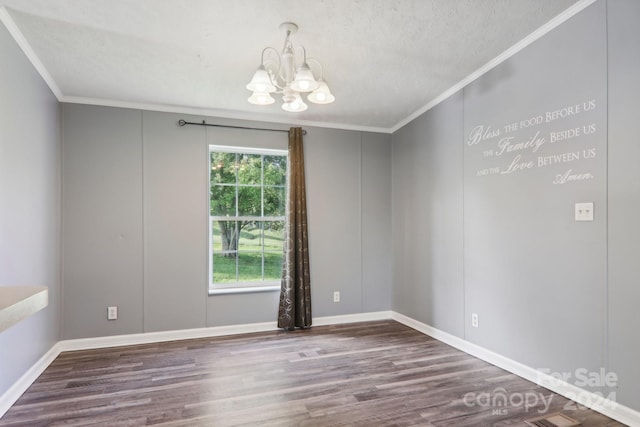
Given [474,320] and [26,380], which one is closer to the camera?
[26,380]

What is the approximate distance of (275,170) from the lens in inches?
169

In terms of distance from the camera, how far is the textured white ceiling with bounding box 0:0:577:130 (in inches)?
87.1

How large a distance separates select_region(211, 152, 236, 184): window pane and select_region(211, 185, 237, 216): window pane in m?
0.08

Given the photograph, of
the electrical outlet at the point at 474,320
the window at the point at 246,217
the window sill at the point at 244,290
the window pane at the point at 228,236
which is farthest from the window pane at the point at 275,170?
the electrical outlet at the point at 474,320

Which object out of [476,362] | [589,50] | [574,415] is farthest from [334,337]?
[589,50]

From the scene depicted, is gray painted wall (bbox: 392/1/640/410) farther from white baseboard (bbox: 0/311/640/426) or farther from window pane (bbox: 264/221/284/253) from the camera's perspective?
window pane (bbox: 264/221/284/253)

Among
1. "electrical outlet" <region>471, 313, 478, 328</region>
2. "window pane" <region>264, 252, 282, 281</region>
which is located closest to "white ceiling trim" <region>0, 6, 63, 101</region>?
"window pane" <region>264, 252, 282, 281</region>

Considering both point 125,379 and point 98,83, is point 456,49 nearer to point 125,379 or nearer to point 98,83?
point 98,83

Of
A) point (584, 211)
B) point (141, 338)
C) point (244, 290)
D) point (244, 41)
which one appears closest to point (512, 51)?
point (584, 211)

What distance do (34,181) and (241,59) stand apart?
6.26ft

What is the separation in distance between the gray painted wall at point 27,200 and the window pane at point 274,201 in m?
2.06

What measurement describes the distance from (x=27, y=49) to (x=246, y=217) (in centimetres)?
238

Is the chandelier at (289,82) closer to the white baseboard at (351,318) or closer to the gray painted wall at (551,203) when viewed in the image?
the gray painted wall at (551,203)

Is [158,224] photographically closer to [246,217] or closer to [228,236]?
[228,236]
